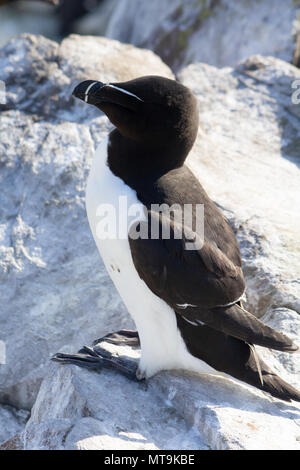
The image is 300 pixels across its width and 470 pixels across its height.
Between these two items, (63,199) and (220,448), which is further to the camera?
(63,199)

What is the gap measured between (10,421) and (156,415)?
1.43m

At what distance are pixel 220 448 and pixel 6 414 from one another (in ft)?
6.08

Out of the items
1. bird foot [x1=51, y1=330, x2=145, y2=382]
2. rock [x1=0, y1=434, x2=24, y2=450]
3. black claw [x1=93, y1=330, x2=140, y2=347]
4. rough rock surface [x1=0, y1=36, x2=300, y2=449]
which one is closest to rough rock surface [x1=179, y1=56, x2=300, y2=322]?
rough rock surface [x1=0, y1=36, x2=300, y2=449]

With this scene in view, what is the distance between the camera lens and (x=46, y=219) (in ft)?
16.6

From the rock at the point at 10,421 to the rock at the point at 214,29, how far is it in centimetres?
507

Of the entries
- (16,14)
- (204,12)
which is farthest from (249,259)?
(16,14)

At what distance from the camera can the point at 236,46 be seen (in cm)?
857

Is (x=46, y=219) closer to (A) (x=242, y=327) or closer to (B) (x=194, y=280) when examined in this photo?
(B) (x=194, y=280)

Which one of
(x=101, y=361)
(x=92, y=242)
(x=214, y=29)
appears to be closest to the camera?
(x=101, y=361)

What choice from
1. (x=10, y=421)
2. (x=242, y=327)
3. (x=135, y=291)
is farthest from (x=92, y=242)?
(x=242, y=327)

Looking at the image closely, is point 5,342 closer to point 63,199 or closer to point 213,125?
point 63,199

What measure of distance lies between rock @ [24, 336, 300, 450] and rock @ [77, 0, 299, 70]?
526 cm

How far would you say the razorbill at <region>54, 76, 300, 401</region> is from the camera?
11.0 feet

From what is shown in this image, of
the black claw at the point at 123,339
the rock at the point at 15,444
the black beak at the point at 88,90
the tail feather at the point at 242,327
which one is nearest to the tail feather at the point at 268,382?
the tail feather at the point at 242,327
